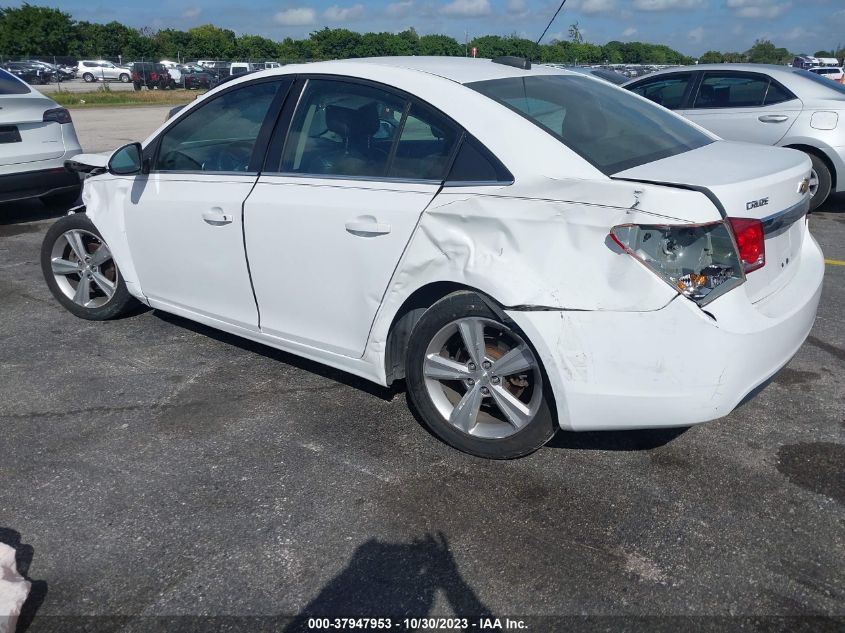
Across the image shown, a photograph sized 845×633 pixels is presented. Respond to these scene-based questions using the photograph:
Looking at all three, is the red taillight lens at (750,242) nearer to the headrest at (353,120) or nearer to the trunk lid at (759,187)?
the trunk lid at (759,187)

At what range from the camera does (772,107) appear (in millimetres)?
8359

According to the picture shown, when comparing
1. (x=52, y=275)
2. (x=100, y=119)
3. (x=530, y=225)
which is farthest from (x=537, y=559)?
(x=100, y=119)

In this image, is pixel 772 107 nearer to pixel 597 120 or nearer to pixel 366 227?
pixel 597 120

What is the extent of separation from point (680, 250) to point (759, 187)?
458mm

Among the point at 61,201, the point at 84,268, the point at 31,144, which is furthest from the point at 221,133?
the point at 61,201

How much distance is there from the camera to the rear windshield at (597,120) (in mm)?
3160

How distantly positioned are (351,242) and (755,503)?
195 centimetres

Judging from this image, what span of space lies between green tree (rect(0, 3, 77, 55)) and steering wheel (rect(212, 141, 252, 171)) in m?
74.1

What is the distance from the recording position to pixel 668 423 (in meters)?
2.85

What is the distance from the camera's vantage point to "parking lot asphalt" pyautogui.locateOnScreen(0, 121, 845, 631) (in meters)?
2.50

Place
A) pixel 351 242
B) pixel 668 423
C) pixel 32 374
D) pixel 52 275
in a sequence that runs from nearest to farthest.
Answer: pixel 668 423, pixel 351 242, pixel 32 374, pixel 52 275

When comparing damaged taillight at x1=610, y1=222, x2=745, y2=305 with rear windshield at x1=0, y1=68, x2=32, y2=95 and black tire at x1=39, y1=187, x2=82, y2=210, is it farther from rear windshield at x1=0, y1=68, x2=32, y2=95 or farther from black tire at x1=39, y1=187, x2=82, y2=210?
black tire at x1=39, y1=187, x2=82, y2=210

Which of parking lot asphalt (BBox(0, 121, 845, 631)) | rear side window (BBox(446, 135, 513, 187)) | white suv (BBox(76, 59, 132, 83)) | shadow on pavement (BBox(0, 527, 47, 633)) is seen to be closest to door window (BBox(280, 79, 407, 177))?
rear side window (BBox(446, 135, 513, 187))

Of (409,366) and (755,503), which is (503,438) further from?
(755,503)
